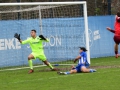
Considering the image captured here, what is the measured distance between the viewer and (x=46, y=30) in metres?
23.5

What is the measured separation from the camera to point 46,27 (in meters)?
23.6

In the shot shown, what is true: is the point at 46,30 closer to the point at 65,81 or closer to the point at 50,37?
the point at 50,37

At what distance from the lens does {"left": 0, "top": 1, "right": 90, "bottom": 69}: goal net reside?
22922 mm

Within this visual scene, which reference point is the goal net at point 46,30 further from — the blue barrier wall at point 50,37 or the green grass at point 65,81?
the green grass at point 65,81

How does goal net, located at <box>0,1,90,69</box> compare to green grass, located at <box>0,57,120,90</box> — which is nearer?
green grass, located at <box>0,57,120,90</box>

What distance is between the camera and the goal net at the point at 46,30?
22922 millimetres

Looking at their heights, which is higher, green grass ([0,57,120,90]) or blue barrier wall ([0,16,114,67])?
blue barrier wall ([0,16,114,67])

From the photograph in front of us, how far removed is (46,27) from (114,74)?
24.7 feet

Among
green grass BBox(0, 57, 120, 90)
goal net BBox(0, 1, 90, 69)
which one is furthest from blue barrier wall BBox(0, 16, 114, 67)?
green grass BBox(0, 57, 120, 90)

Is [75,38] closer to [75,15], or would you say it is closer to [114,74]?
[75,15]

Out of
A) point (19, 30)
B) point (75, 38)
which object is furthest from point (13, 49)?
point (75, 38)

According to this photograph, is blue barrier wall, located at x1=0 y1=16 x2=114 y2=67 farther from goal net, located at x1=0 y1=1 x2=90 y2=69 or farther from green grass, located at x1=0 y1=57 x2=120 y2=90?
green grass, located at x1=0 y1=57 x2=120 y2=90

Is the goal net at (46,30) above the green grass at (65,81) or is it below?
above

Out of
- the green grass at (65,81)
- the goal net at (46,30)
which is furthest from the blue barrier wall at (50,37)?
the green grass at (65,81)
